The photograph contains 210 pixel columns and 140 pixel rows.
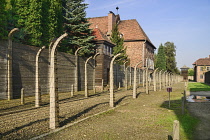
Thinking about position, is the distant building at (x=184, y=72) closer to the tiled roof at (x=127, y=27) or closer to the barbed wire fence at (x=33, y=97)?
the tiled roof at (x=127, y=27)

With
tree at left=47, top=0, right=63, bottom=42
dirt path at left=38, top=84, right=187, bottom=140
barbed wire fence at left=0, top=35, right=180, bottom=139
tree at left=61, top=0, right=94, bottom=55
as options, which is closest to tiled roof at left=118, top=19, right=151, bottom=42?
tree at left=61, top=0, right=94, bottom=55

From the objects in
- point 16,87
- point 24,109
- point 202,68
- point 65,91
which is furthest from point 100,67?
point 202,68

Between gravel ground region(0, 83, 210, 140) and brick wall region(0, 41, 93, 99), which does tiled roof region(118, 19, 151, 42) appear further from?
gravel ground region(0, 83, 210, 140)

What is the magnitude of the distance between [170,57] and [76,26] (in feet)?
200

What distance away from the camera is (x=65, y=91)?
52.3ft

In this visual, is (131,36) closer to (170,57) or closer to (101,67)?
(101,67)

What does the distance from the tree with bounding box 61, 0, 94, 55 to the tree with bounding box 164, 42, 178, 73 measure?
186 ft

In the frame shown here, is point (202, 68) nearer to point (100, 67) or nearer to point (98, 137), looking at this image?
point (100, 67)

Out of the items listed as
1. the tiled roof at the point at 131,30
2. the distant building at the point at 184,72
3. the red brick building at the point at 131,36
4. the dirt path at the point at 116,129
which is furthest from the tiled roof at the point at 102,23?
the distant building at the point at 184,72

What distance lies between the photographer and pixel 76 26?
22.4m

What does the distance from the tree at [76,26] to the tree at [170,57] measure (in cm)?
5682

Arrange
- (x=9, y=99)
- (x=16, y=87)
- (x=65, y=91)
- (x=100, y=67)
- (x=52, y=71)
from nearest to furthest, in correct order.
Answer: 1. (x=52, y=71)
2. (x=9, y=99)
3. (x=16, y=87)
4. (x=65, y=91)
5. (x=100, y=67)

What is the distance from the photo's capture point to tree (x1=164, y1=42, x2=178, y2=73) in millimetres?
74062

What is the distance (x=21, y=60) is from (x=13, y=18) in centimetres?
783
